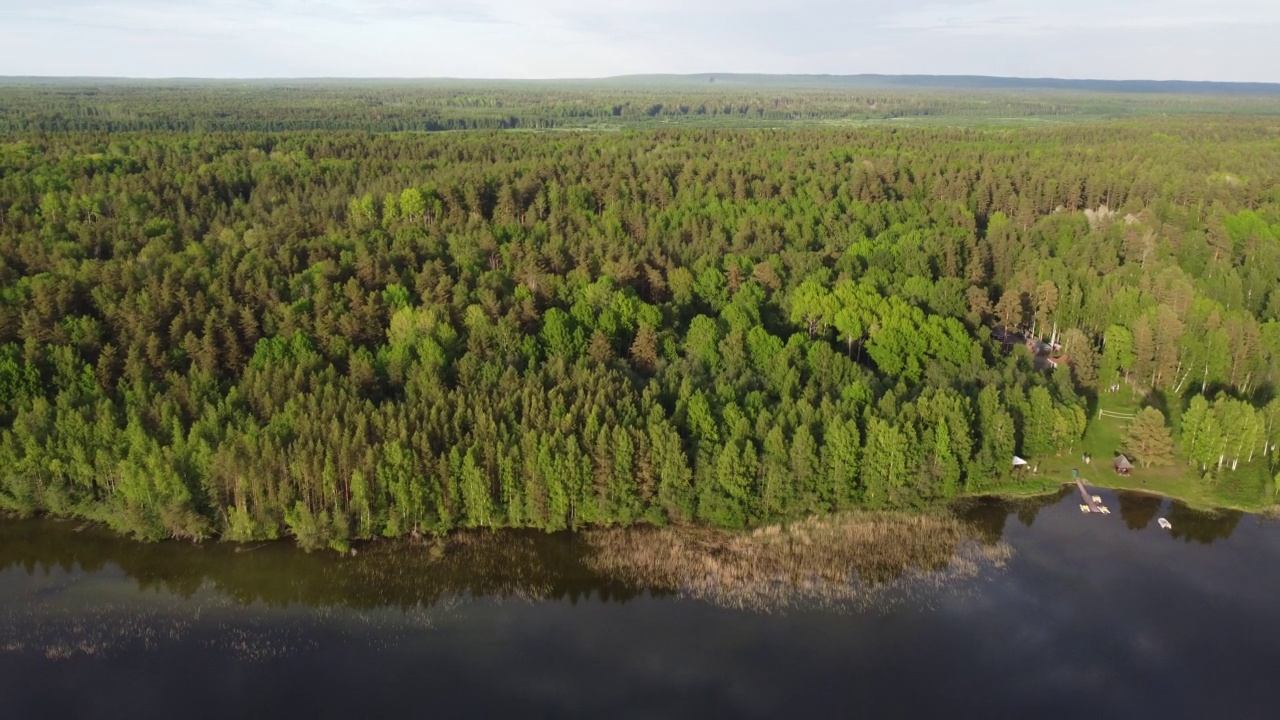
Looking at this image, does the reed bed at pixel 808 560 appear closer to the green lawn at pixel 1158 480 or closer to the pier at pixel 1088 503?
the pier at pixel 1088 503

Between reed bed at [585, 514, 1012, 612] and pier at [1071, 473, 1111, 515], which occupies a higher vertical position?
pier at [1071, 473, 1111, 515]

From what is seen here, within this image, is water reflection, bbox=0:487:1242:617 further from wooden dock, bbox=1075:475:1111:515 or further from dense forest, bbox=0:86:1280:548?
wooden dock, bbox=1075:475:1111:515

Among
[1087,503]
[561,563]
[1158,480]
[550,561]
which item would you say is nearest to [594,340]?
[550,561]

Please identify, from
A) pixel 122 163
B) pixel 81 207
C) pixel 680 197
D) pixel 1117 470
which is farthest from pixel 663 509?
pixel 122 163

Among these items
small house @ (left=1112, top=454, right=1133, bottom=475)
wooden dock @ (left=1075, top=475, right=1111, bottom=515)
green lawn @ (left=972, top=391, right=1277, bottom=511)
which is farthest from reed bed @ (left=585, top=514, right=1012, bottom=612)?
small house @ (left=1112, top=454, right=1133, bottom=475)

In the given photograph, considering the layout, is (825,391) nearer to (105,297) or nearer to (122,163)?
(105,297)
